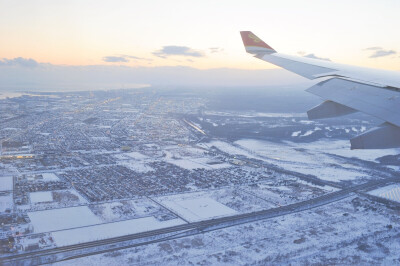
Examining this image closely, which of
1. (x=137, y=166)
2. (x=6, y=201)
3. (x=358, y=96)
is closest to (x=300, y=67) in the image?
(x=358, y=96)

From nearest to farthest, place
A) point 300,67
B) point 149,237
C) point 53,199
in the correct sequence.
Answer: point 300,67 → point 149,237 → point 53,199

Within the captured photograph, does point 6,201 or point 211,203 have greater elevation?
point 211,203

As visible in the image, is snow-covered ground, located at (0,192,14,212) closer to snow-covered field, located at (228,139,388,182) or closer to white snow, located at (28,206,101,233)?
white snow, located at (28,206,101,233)

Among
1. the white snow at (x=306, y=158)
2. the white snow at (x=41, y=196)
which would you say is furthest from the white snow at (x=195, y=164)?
the white snow at (x=41, y=196)

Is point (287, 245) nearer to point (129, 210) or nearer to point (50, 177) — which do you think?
point (129, 210)

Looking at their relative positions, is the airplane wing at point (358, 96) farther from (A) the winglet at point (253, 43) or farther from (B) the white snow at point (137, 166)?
(B) the white snow at point (137, 166)

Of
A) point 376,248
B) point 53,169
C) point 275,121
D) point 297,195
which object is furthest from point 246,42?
point 275,121
